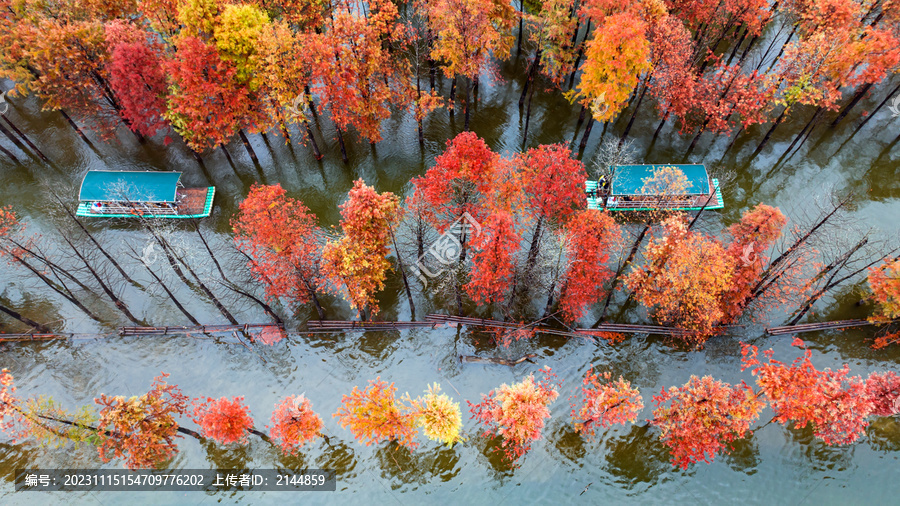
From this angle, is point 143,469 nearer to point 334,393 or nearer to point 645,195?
point 334,393

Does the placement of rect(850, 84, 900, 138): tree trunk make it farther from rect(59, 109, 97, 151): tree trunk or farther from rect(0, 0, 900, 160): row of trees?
rect(59, 109, 97, 151): tree trunk

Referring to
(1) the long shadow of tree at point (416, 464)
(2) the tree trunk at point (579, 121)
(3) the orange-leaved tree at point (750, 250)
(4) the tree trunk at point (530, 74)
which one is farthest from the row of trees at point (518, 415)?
(4) the tree trunk at point (530, 74)

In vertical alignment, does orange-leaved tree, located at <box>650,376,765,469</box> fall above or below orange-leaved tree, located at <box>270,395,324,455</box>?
above

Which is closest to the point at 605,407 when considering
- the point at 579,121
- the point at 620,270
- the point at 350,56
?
the point at 620,270

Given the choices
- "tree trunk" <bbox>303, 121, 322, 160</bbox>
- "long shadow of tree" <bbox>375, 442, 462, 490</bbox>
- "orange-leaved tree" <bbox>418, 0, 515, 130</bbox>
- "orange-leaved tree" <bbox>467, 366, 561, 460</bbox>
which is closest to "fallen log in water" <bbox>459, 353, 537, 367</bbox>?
"orange-leaved tree" <bbox>467, 366, 561, 460</bbox>

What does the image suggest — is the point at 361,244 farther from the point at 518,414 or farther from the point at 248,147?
the point at 248,147

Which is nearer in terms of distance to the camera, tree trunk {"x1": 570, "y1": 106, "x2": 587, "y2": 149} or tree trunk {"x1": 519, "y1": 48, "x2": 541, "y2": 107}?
tree trunk {"x1": 519, "y1": 48, "x2": 541, "y2": 107}

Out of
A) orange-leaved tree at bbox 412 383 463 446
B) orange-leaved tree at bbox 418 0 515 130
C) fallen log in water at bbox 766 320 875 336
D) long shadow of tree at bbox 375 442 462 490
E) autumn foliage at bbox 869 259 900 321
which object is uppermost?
orange-leaved tree at bbox 418 0 515 130
